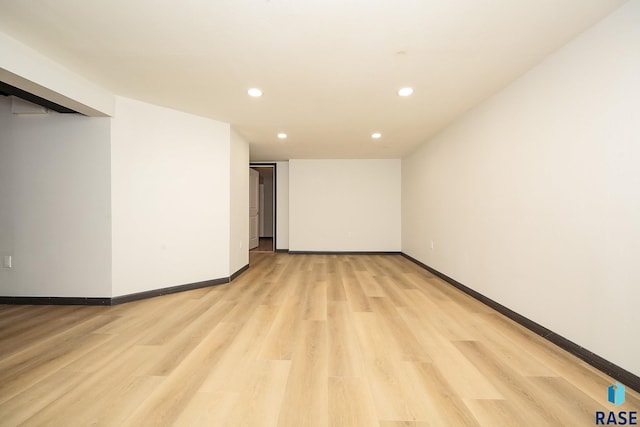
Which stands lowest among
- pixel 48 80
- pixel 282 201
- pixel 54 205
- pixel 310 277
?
pixel 310 277

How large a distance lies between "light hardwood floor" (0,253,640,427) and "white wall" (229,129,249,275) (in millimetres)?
1357

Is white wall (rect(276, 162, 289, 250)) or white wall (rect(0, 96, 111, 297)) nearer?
white wall (rect(0, 96, 111, 297))

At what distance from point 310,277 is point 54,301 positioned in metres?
3.27

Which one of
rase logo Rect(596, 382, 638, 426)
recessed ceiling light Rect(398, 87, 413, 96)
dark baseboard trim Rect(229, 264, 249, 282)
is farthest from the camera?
dark baseboard trim Rect(229, 264, 249, 282)

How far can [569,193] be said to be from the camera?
2.11 m

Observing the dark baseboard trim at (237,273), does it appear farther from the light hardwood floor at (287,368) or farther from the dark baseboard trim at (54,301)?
the dark baseboard trim at (54,301)

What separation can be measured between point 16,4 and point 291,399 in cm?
307

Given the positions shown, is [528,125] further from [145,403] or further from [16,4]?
[16,4]

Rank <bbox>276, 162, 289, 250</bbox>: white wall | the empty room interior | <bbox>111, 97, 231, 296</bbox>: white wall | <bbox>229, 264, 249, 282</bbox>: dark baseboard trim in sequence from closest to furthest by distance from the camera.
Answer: the empty room interior
<bbox>111, 97, 231, 296</bbox>: white wall
<bbox>229, 264, 249, 282</bbox>: dark baseboard trim
<bbox>276, 162, 289, 250</bbox>: white wall

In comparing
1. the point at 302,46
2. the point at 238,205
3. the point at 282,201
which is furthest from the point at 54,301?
the point at 282,201

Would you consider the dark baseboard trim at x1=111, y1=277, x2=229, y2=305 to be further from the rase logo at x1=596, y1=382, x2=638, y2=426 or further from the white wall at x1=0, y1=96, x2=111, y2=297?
the rase logo at x1=596, y1=382, x2=638, y2=426

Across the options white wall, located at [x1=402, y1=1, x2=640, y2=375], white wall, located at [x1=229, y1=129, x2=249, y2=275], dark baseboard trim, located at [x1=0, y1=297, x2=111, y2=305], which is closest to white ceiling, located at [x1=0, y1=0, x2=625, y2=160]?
white wall, located at [x1=402, y1=1, x2=640, y2=375]

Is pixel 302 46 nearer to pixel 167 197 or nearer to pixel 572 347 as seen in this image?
pixel 167 197

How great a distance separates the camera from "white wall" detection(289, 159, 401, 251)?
22.6 ft
